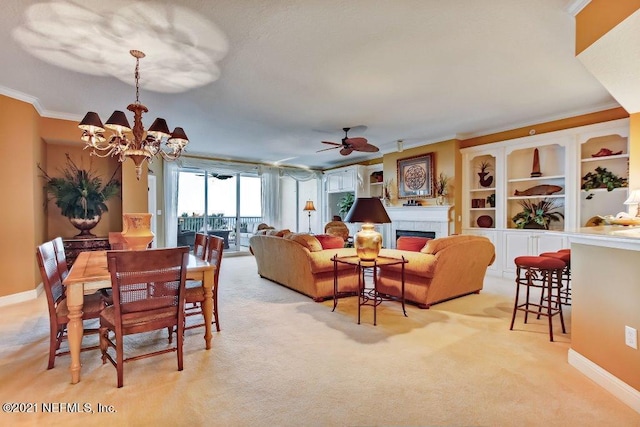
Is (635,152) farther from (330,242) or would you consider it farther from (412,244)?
(330,242)

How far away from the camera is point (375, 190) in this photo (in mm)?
8750

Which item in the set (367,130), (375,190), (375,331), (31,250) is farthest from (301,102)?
(375,190)

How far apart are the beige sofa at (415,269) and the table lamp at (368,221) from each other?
61cm

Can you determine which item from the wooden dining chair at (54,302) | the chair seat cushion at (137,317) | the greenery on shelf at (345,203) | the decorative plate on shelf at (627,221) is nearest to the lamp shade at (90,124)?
the wooden dining chair at (54,302)

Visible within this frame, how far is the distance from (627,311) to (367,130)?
4.56 m

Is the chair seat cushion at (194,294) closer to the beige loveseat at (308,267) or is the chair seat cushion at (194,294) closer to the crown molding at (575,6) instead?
the beige loveseat at (308,267)

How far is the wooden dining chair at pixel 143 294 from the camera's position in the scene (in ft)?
6.75

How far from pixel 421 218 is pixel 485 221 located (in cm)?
121

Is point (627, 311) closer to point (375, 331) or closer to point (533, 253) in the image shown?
point (375, 331)

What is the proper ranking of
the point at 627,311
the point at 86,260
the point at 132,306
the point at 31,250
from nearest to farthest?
the point at 627,311 → the point at 132,306 → the point at 86,260 → the point at 31,250

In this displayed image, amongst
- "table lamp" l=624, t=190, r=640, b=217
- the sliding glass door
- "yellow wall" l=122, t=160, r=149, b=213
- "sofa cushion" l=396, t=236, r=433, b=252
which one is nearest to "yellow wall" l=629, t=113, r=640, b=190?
"table lamp" l=624, t=190, r=640, b=217

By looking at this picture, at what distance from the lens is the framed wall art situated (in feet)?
21.7

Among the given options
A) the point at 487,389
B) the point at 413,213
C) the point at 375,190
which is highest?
the point at 375,190

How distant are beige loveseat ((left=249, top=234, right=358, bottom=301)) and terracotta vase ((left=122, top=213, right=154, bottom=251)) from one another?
187cm
